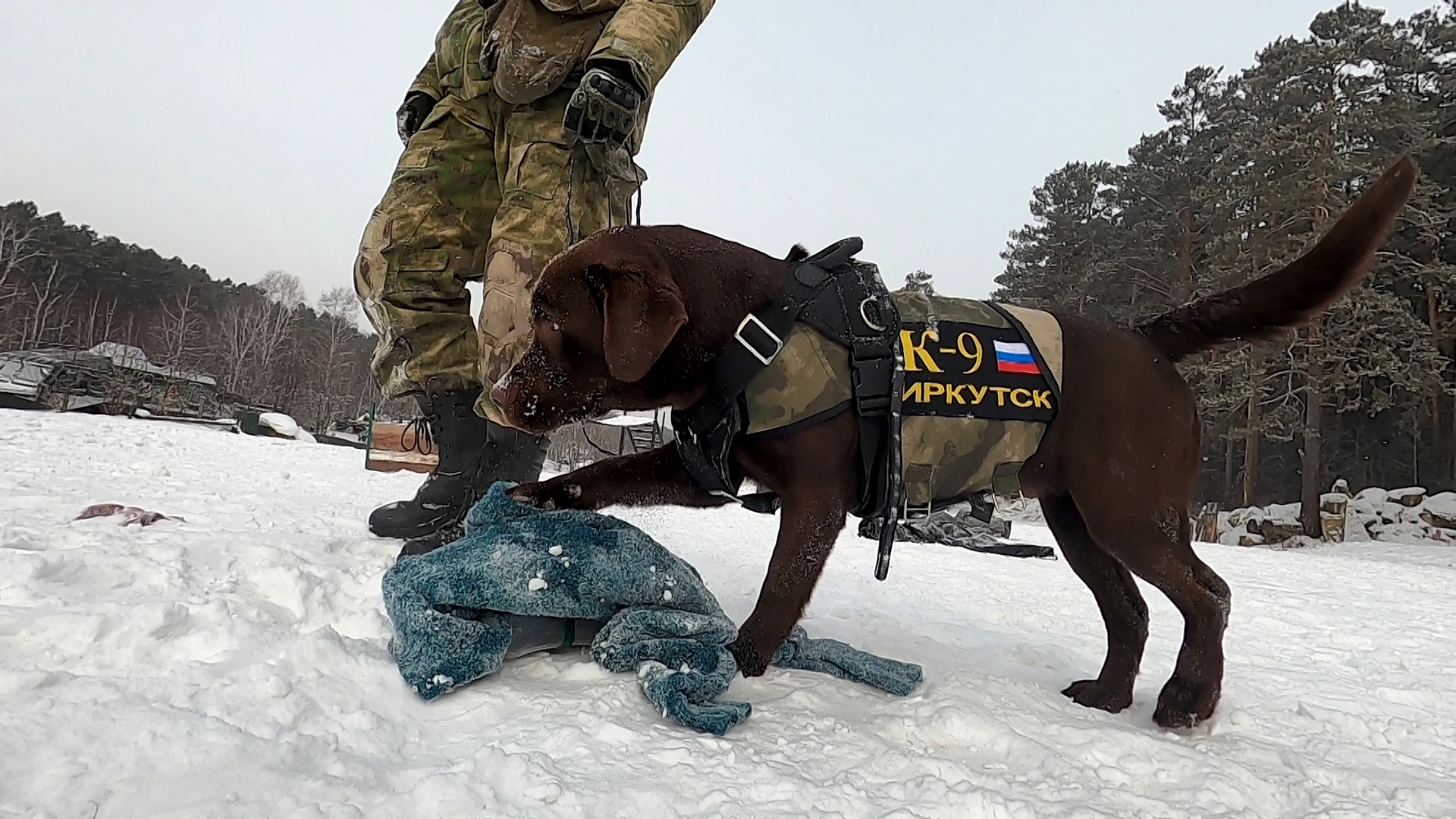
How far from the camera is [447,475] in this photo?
3000 millimetres

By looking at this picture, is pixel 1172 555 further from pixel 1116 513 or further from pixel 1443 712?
pixel 1443 712

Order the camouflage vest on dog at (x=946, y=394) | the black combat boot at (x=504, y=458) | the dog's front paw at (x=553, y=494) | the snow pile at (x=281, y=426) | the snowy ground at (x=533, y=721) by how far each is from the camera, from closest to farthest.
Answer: the snowy ground at (x=533, y=721) → the camouflage vest on dog at (x=946, y=394) → the dog's front paw at (x=553, y=494) → the black combat boot at (x=504, y=458) → the snow pile at (x=281, y=426)

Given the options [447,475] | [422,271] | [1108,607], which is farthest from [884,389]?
[422,271]

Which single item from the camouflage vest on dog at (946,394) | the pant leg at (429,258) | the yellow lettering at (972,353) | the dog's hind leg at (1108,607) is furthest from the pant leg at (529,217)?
the dog's hind leg at (1108,607)

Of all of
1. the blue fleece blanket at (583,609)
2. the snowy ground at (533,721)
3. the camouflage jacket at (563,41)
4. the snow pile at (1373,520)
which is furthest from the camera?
the snow pile at (1373,520)

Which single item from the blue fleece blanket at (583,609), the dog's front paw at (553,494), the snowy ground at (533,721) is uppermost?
the dog's front paw at (553,494)

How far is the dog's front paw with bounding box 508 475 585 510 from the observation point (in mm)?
2150

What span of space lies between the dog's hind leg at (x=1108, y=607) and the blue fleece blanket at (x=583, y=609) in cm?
59

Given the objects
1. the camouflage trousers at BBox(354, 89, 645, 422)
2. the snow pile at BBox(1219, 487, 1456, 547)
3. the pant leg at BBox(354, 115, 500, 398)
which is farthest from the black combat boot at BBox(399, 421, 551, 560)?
the snow pile at BBox(1219, 487, 1456, 547)

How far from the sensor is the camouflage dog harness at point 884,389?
2002 millimetres

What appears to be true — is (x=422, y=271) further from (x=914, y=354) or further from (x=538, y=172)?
(x=914, y=354)

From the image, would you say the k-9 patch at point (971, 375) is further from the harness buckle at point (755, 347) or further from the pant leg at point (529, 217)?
the pant leg at point (529, 217)

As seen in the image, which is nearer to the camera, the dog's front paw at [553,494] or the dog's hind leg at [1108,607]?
the dog's front paw at [553,494]

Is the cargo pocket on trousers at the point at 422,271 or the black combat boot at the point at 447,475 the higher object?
the cargo pocket on trousers at the point at 422,271
